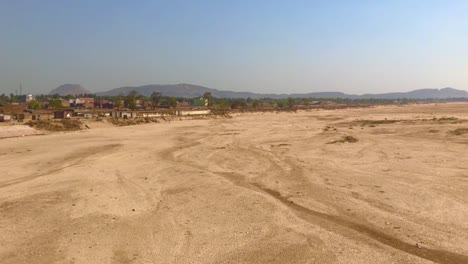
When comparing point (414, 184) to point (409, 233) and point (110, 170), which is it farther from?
point (110, 170)

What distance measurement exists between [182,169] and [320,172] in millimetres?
8029

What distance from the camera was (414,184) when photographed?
18969 millimetres

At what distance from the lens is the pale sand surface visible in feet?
36.9

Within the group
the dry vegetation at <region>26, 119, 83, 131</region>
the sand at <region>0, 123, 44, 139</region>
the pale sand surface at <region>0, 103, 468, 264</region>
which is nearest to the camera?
the pale sand surface at <region>0, 103, 468, 264</region>

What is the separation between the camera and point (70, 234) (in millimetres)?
12633

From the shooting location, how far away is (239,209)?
50.6ft

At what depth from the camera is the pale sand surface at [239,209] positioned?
11234 millimetres

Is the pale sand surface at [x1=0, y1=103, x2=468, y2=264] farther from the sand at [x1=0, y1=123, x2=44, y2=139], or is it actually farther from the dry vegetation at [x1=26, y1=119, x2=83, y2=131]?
the dry vegetation at [x1=26, y1=119, x2=83, y2=131]

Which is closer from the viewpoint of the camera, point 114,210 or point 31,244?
point 31,244

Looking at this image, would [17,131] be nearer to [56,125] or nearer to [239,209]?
[56,125]

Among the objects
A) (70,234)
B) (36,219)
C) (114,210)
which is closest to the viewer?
(70,234)

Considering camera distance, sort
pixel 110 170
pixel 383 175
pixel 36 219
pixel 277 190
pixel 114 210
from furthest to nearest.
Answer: pixel 110 170 → pixel 383 175 → pixel 277 190 → pixel 114 210 → pixel 36 219

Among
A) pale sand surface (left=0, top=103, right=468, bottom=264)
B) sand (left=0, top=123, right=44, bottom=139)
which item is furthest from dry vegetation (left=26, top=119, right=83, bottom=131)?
pale sand surface (left=0, top=103, right=468, bottom=264)

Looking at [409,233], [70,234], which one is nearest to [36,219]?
[70,234]
